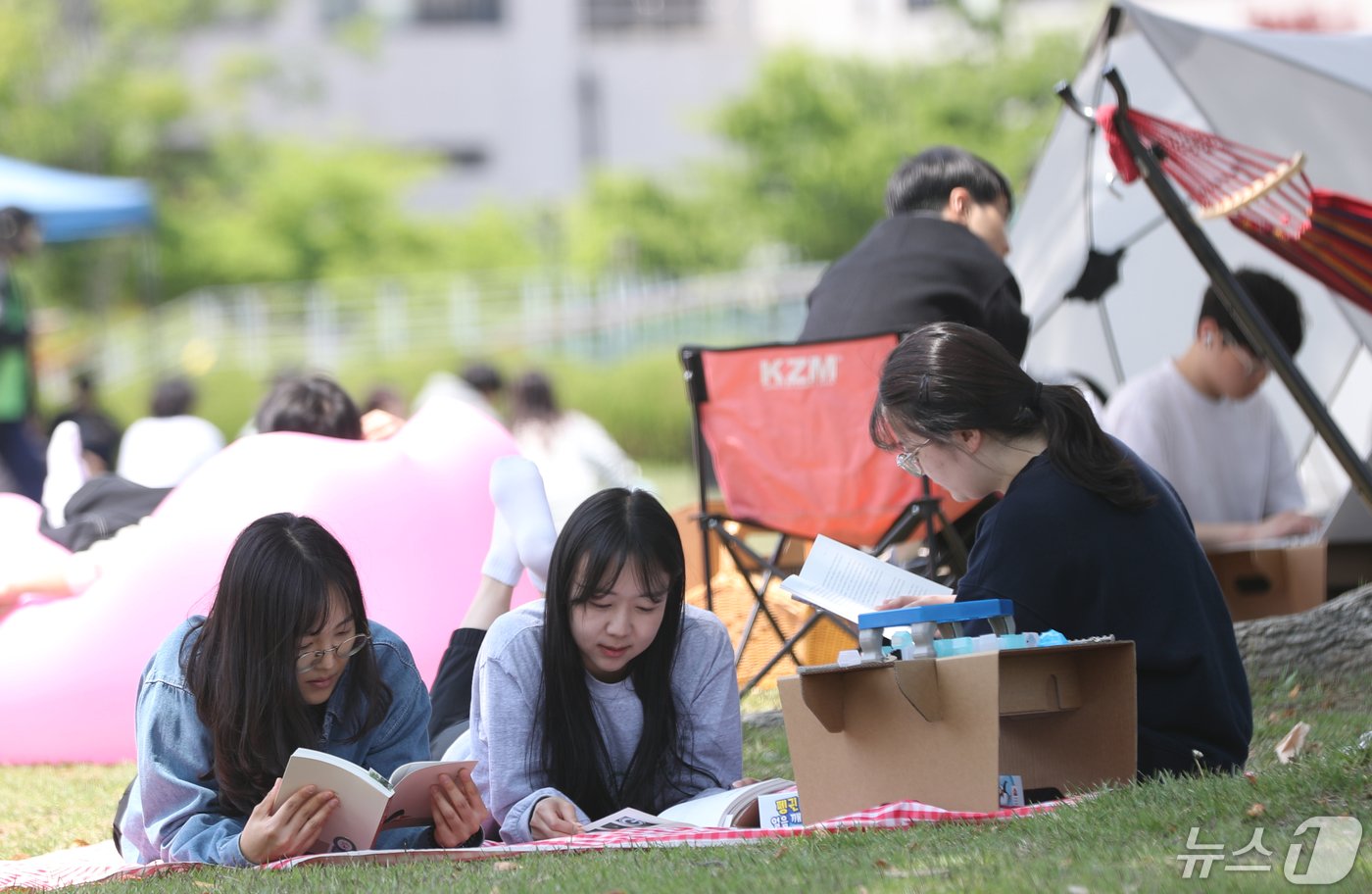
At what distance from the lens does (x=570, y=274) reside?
25312mm

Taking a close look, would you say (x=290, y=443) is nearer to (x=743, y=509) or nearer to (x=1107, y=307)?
(x=743, y=509)

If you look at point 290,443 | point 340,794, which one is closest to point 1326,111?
point 290,443

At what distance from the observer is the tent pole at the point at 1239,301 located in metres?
4.29

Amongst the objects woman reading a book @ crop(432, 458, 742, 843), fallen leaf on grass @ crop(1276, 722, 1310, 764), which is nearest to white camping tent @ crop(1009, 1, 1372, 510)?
fallen leaf on grass @ crop(1276, 722, 1310, 764)

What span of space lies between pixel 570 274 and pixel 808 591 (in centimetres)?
2247

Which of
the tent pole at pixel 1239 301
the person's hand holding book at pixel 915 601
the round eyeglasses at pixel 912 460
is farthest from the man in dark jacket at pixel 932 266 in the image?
the person's hand holding book at pixel 915 601

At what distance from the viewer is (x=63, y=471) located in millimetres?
5895

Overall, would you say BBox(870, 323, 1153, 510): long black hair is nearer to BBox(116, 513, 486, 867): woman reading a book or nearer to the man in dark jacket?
BBox(116, 513, 486, 867): woman reading a book

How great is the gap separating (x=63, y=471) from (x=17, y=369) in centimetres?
312

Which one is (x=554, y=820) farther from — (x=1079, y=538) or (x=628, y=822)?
(x=1079, y=538)

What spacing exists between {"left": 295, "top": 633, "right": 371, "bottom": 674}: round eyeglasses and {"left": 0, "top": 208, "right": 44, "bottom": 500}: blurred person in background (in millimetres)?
5809

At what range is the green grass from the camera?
2439 mm

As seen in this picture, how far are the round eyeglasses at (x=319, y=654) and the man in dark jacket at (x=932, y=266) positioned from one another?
2.12 metres

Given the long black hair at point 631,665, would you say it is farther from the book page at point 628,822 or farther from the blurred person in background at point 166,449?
the blurred person in background at point 166,449
